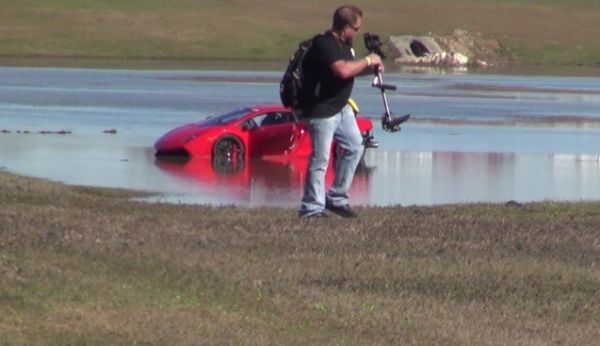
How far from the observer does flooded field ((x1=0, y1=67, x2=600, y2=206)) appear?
20234 millimetres

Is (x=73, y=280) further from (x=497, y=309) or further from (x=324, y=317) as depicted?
(x=497, y=309)

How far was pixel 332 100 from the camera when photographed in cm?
1193

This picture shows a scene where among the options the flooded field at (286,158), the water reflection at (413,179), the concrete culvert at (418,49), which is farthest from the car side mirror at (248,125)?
the concrete culvert at (418,49)

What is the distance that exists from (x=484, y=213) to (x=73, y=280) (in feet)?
22.0

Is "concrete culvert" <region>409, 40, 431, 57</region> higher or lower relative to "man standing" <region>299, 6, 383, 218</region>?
lower

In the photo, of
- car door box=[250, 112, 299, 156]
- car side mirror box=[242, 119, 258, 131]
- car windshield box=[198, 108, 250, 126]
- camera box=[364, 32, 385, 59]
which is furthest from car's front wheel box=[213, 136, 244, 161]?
camera box=[364, 32, 385, 59]

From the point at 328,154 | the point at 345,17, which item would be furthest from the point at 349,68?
the point at 328,154

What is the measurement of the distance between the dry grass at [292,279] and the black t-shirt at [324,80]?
2.97 feet

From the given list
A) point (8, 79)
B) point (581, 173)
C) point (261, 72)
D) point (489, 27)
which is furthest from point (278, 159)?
point (489, 27)

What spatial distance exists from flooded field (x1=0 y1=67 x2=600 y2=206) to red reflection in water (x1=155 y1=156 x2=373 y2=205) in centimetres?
3

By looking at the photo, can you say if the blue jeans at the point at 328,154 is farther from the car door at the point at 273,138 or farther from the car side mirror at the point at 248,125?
the car side mirror at the point at 248,125

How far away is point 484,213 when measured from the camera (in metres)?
14.2

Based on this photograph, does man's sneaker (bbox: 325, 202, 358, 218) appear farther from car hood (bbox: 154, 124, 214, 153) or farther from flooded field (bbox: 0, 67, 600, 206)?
car hood (bbox: 154, 124, 214, 153)

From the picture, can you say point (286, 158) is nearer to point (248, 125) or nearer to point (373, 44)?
point (248, 125)
